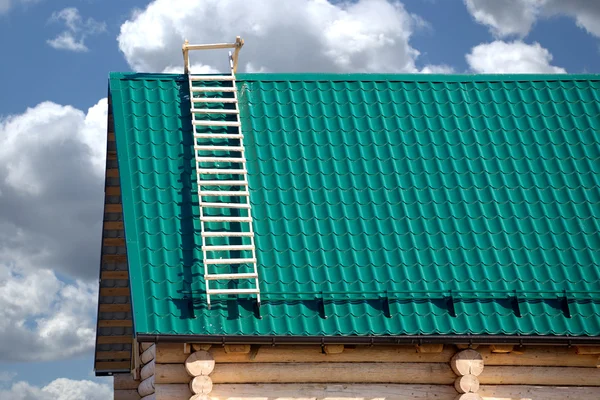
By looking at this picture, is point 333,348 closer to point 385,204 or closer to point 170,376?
point 170,376

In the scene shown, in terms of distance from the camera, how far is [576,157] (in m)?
14.9

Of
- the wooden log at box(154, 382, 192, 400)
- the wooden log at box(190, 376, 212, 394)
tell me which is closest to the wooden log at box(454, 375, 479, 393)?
the wooden log at box(190, 376, 212, 394)

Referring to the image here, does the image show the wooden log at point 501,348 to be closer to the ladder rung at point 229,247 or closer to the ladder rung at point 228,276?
the ladder rung at point 228,276

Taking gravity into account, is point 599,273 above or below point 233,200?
below

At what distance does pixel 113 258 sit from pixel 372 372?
21.6ft

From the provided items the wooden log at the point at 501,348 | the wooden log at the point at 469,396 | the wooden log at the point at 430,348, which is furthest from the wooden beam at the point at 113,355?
the wooden log at the point at 501,348

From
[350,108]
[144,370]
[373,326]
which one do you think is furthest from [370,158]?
[144,370]

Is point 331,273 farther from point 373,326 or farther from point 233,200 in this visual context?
point 233,200

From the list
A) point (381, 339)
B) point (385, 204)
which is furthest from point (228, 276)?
point (385, 204)

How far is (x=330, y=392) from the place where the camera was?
1232 centimetres

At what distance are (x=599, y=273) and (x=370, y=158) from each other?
12.5 feet

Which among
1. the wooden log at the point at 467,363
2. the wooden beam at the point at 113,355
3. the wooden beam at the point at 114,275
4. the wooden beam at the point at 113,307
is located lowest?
the wooden log at the point at 467,363

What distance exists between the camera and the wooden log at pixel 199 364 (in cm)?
1190

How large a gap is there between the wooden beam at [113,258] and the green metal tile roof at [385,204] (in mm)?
3755
